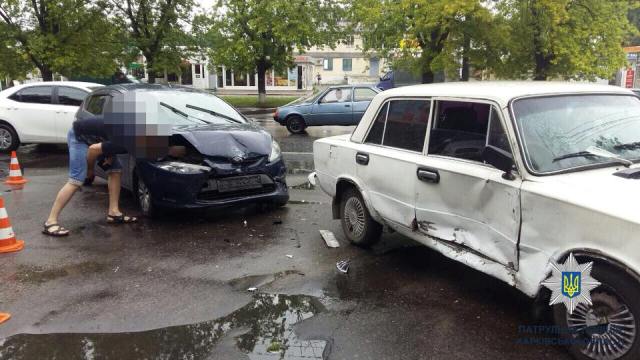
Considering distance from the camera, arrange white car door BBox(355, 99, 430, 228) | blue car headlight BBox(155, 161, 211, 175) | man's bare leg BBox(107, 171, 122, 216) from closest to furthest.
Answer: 1. white car door BBox(355, 99, 430, 228)
2. blue car headlight BBox(155, 161, 211, 175)
3. man's bare leg BBox(107, 171, 122, 216)

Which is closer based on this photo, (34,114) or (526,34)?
(34,114)

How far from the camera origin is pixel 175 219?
257 inches

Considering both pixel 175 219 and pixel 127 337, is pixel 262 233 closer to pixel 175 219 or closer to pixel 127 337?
pixel 175 219

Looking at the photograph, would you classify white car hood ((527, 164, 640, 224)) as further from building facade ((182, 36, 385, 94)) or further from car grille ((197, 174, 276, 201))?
building facade ((182, 36, 385, 94))

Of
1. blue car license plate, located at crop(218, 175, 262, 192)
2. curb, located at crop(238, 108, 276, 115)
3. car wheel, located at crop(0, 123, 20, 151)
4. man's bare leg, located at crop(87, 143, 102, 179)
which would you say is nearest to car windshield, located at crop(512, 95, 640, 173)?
blue car license plate, located at crop(218, 175, 262, 192)

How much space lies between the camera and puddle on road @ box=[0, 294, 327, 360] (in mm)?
3357

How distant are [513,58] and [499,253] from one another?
15.2 meters

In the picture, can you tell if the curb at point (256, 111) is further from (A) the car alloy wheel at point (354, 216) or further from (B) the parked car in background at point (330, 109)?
(A) the car alloy wheel at point (354, 216)

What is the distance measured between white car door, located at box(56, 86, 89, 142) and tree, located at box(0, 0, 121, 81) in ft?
38.3

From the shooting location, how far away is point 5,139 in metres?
11.5

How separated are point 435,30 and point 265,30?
1218 cm

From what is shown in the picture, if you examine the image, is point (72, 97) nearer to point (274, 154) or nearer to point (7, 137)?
point (7, 137)

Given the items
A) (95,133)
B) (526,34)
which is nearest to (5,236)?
(95,133)

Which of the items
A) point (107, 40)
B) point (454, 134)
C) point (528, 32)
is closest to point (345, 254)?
point (454, 134)
